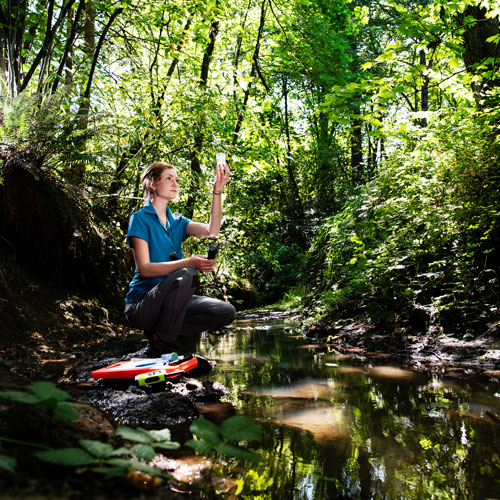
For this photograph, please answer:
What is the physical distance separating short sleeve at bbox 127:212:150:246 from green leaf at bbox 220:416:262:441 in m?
2.40

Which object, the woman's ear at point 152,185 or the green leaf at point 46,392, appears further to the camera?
the woman's ear at point 152,185

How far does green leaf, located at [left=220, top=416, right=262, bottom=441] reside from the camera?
120cm

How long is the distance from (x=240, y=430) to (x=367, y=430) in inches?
44.4

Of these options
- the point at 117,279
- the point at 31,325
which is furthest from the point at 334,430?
the point at 117,279

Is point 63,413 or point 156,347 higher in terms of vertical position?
point 63,413

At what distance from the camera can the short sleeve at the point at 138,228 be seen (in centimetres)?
342

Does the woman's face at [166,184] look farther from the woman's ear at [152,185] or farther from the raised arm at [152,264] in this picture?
the raised arm at [152,264]

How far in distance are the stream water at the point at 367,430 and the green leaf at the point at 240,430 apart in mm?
412

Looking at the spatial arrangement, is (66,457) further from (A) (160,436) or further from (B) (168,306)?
(B) (168,306)

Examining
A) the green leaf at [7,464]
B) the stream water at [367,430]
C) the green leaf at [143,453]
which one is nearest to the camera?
the green leaf at [7,464]

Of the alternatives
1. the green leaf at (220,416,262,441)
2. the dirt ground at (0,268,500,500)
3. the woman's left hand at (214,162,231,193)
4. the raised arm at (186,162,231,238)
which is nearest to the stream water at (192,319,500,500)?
the dirt ground at (0,268,500,500)

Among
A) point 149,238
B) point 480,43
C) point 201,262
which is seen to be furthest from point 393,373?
point 480,43

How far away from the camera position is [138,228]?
3439 millimetres

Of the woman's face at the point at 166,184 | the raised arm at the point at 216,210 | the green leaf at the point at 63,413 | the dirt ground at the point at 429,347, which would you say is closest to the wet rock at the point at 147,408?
the green leaf at the point at 63,413
